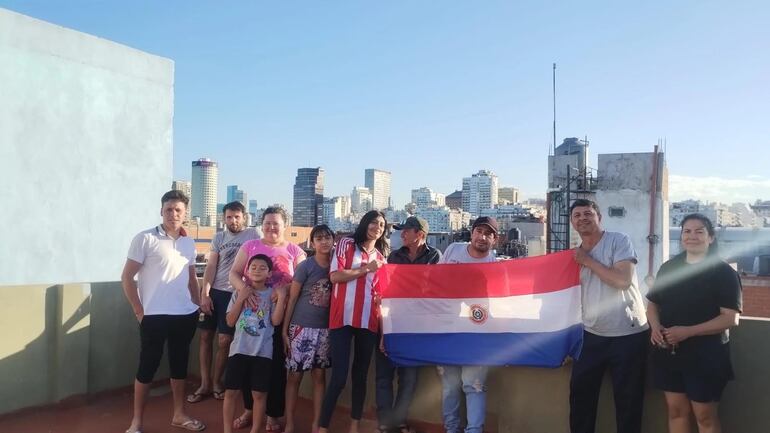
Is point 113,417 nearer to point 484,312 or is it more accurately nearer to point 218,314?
point 218,314

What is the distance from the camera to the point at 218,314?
195 inches

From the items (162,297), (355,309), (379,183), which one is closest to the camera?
(355,309)

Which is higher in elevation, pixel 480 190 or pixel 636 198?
pixel 480 190

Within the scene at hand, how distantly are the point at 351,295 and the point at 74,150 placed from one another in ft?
14.5

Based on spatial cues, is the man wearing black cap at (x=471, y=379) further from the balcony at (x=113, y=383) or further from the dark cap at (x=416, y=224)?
the dark cap at (x=416, y=224)

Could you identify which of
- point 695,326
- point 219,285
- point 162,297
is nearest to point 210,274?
point 219,285

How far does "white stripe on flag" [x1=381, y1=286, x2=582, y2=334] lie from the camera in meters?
3.76

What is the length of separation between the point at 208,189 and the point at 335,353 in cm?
15494

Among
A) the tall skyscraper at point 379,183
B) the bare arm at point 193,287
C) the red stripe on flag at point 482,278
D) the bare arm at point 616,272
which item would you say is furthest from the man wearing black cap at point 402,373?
the tall skyscraper at point 379,183

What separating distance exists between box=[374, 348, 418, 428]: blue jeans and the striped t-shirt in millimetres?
385

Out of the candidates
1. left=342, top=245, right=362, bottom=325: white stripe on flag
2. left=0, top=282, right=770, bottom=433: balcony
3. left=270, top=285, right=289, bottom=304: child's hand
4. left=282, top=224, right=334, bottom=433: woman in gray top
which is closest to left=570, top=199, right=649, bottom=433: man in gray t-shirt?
left=0, top=282, right=770, bottom=433: balcony

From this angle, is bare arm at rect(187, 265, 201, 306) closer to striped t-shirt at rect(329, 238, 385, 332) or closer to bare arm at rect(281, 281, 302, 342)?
bare arm at rect(281, 281, 302, 342)

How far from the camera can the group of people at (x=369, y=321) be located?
10.4ft

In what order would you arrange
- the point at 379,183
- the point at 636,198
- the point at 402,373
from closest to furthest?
the point at 402,373, the point at 636,198, the point at 379,183
